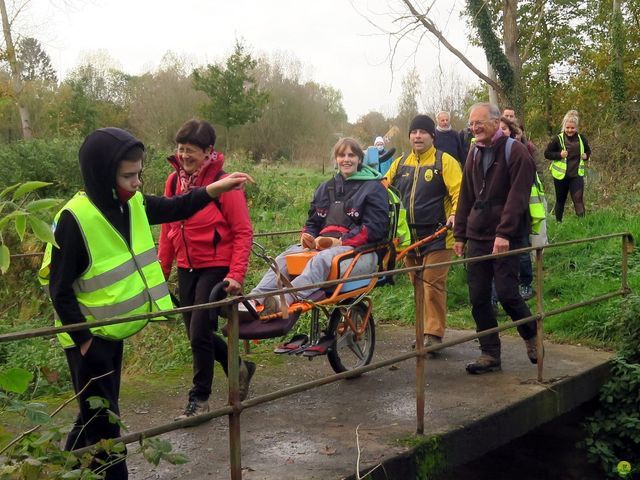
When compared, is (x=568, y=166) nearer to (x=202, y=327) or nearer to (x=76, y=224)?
(x=202, y=327)

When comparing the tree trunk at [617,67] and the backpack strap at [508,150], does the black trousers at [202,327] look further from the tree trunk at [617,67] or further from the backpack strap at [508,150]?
the tree trunk at [617,67]

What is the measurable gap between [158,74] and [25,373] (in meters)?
39.1

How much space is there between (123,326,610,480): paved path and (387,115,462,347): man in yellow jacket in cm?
43

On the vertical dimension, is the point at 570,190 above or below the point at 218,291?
above

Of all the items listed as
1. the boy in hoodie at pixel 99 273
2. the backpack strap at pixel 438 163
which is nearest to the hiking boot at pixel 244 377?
the boy in hoodie at pixel 99 273

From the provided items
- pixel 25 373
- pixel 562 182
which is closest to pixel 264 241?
pixel 562 182

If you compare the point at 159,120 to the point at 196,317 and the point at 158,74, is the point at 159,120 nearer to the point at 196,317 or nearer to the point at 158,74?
the point at 158,74

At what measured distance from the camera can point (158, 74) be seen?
39875 millimetres

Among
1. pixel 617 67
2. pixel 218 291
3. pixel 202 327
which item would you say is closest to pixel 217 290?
pixel 218 291

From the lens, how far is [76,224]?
3.33m

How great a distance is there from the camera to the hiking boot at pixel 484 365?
5965 millimetres

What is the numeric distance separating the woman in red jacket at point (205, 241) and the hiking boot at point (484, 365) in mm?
2092

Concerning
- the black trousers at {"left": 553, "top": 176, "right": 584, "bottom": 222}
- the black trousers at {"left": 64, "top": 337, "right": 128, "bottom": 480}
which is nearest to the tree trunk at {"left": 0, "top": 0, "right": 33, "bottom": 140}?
the black trousers at {"left": 553, "top": 176, "right": 584, "bottom": 222}

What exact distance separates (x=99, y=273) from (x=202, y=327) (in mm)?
1492
